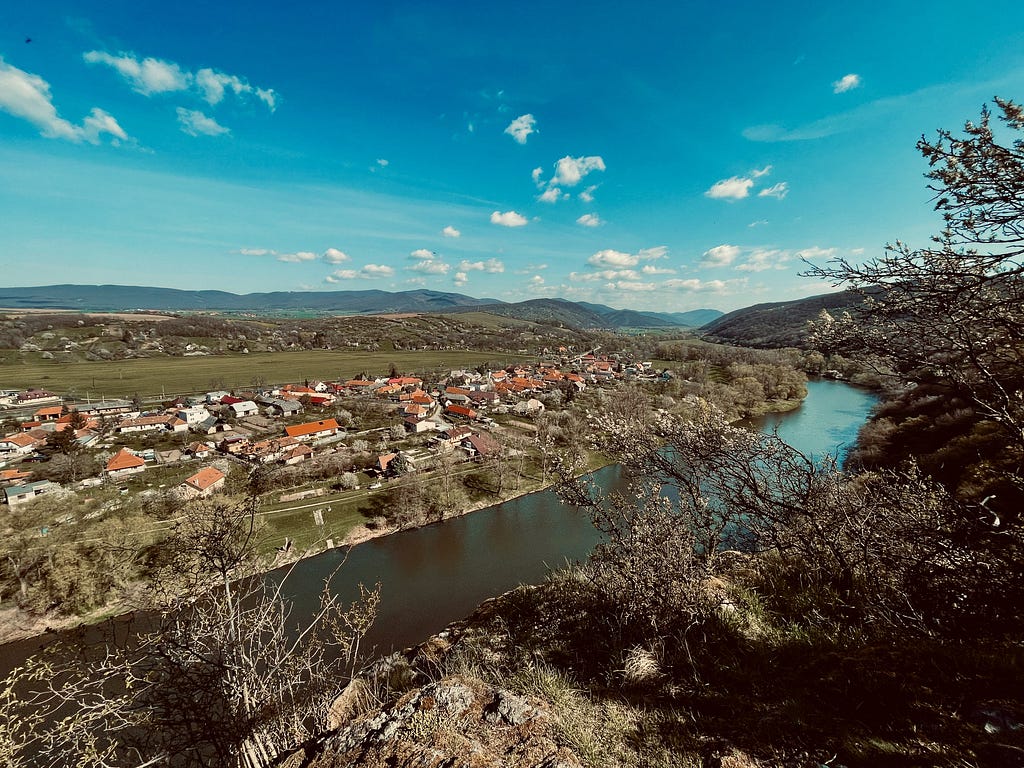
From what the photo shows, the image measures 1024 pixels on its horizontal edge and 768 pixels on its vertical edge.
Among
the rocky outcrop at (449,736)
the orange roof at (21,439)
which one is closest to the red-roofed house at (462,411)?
the orange roof at (21,439)

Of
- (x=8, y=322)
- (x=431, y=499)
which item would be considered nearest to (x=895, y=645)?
(x=431, y=499)

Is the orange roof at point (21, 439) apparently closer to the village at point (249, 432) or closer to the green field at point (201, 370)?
the village at point (249, 432)

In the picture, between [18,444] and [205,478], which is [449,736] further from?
[18,444]

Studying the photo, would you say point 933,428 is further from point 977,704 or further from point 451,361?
point 451,361

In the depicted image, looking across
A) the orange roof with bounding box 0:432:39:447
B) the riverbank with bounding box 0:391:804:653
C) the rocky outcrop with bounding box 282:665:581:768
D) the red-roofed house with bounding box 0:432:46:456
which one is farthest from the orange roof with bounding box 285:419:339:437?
the rocky outcrop with bounding box 282:665:581:768

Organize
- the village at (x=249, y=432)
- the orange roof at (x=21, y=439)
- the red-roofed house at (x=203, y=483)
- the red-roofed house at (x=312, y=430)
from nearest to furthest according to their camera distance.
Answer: the red-roofed house at (x=203, y=483) < the village at (x=249, y=432) < the orange roof at (x=21, y=439) < the red-roofed house at (x=312, y=430)

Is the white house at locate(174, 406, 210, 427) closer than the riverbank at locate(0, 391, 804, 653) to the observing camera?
No

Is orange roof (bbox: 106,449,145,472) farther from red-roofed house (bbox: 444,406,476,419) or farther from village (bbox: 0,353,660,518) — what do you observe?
red-roofed house (bbox: 444,406,476,419)
